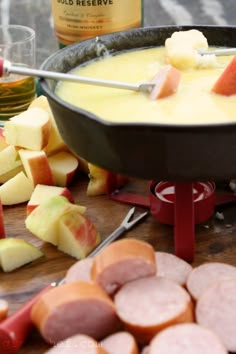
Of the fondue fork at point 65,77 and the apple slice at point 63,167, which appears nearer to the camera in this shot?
the fondue fork at point 65,77

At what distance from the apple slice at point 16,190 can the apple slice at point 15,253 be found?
0.14m

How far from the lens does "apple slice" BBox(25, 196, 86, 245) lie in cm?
116

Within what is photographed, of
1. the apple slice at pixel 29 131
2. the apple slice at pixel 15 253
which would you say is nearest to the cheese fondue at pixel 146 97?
the apple slice at pixel 29 131

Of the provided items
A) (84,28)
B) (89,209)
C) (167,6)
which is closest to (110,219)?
(89,209)

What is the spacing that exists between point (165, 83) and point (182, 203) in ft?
0.57

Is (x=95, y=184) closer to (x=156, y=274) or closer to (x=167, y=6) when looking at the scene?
(x=156, y=274)

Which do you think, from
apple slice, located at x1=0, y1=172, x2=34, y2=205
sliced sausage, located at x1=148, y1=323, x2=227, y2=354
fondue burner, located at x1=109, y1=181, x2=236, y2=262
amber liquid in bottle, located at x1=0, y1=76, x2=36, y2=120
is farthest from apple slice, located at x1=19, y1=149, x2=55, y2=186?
sliced sausage, located at x1=148, y1=323, x2=227, y2=354

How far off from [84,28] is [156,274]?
687 millimetres

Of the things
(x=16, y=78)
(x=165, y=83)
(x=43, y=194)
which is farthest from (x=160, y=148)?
(x=16, y=78)

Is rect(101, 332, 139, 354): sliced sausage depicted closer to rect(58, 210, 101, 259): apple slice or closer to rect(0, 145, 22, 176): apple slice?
rect(58, 210, 101, 259): apple slice

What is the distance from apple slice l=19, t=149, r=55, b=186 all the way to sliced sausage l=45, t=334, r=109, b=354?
0.42 m

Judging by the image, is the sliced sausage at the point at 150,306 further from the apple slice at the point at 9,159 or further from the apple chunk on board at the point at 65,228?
the apple slice at the point at 9,159

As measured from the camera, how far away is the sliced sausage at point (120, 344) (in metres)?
0.92

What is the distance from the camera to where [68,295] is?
0.93 m
